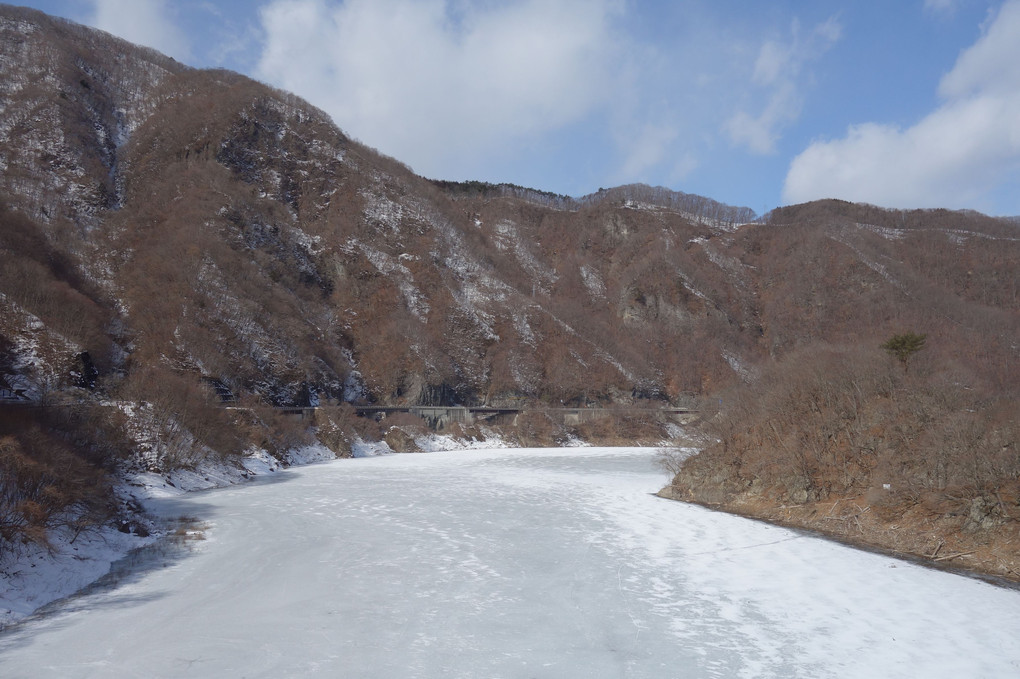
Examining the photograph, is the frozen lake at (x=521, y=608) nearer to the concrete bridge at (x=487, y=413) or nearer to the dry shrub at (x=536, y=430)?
the concrete bridge at (x=487, y=413)

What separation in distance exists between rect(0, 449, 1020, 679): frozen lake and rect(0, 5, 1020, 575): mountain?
3.85 m

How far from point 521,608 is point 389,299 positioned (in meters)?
56.3

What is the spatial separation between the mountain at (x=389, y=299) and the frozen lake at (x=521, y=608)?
3.85m

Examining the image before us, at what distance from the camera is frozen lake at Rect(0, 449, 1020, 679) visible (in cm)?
700

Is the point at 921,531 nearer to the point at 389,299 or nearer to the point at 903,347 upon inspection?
the point at 903,347

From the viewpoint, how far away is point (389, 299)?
208 feet

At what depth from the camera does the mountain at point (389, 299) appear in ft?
57.7

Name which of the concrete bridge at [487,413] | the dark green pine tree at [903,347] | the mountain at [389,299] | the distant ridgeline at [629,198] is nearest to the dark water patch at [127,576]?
the mountain at [389,299]

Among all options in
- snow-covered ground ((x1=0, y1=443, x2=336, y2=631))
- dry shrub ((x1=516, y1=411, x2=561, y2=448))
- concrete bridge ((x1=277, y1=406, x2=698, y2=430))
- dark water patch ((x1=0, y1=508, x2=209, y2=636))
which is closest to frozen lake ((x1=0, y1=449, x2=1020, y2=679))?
dark water patch ((x1=0, y1=508, x2=209, y2=636))

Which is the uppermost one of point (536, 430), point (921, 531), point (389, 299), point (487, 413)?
point (389, 299)

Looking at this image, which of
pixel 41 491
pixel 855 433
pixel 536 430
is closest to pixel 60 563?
pixel 41 491

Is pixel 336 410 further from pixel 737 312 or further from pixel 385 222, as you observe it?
pixel 737 312

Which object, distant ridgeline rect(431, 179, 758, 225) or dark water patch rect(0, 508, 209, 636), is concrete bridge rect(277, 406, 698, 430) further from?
distant ridgeline rect(431, 179, 758, 225)

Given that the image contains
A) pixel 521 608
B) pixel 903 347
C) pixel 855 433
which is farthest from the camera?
pixel 903 347
